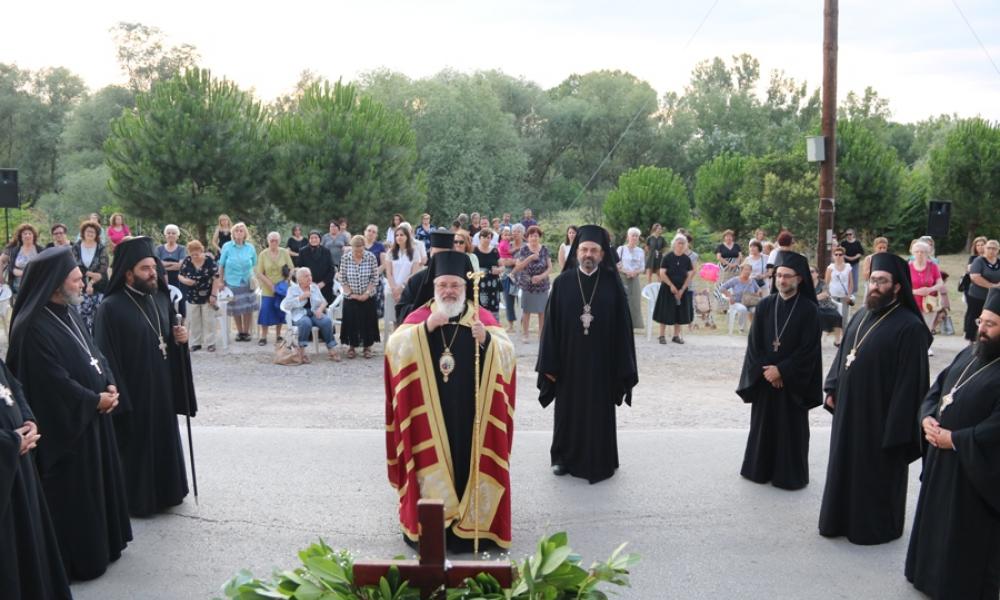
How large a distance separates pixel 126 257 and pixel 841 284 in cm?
1252

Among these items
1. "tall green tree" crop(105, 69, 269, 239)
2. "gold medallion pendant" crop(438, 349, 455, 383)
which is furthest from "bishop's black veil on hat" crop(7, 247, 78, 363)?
"tall green tree" crop(105, 69, 269, 239)

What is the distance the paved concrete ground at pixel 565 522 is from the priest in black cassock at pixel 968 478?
0.50 meters

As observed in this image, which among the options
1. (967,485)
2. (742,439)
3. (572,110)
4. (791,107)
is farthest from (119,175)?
(791,107)

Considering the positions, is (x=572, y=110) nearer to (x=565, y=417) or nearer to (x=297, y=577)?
(x=565, y=417)

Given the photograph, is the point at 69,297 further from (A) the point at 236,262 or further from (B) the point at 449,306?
(A) the point at 236,262

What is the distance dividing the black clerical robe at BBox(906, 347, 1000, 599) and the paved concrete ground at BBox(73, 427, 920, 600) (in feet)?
1.56

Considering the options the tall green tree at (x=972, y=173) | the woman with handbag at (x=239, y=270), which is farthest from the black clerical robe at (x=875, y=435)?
the tall green tree at (x=972, y=173)

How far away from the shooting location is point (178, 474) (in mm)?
7016

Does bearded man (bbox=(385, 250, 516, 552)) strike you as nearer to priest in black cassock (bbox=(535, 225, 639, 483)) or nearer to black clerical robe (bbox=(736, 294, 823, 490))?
priest in black cassock (bbox=(535, 225, 639, 483))

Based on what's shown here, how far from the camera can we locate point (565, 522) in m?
6.89

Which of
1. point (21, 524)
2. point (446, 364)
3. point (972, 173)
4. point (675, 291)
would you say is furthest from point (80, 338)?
point (972, 173)

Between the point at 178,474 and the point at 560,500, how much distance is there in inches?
117

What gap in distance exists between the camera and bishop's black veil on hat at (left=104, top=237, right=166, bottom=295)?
6.77 metres

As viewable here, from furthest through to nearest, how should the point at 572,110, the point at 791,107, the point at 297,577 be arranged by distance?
the point at 791,107, the point at 572,110, the point at 297,577
